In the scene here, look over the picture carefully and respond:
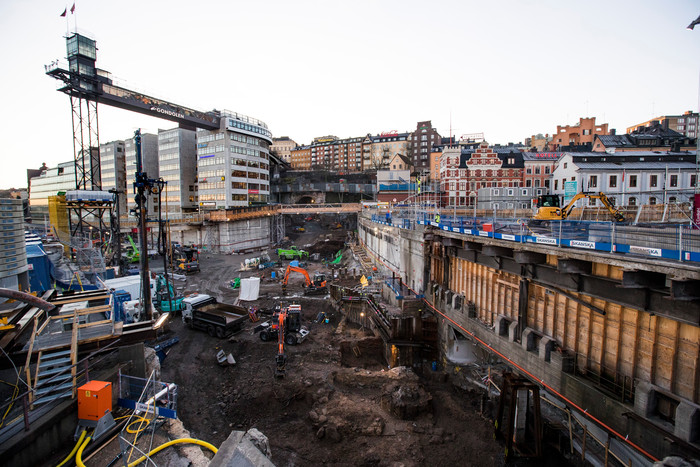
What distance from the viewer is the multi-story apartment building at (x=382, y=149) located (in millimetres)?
107062

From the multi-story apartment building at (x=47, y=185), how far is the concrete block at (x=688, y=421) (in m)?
108

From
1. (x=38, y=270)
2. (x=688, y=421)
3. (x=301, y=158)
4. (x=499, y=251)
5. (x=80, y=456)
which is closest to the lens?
(x=688, y=421)

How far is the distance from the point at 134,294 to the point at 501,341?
78.9 feet

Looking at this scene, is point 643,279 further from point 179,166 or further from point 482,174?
point 179,166

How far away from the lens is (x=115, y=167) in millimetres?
84000

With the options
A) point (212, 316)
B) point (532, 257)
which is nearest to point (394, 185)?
point (212, 316)

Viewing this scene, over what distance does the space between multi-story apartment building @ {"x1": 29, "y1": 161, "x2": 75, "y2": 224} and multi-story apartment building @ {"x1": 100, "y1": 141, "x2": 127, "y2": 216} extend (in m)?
7.08

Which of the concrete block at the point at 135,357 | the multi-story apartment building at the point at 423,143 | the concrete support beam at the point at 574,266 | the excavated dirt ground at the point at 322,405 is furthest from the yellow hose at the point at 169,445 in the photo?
the multi-story apartment building at the point at 423,143

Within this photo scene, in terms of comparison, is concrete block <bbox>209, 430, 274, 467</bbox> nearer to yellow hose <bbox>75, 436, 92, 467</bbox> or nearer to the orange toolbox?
yellow hose <bbox>75, 436, 92, 467</bbox>

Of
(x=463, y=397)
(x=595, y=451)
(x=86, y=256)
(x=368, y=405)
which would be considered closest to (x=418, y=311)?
(x=463, y=397)

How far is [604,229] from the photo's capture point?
32.5 feet

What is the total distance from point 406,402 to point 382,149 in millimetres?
103581

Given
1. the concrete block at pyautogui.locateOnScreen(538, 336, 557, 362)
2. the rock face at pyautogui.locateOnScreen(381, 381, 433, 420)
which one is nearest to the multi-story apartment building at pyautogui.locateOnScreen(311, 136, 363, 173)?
the rock face at pyautogui.locateOnScreen(381, 381, 433, 420)

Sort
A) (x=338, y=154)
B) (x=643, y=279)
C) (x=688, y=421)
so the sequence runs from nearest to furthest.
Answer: (x=688, y=421) → (x=643, y=279) → (x=338, y=154)
